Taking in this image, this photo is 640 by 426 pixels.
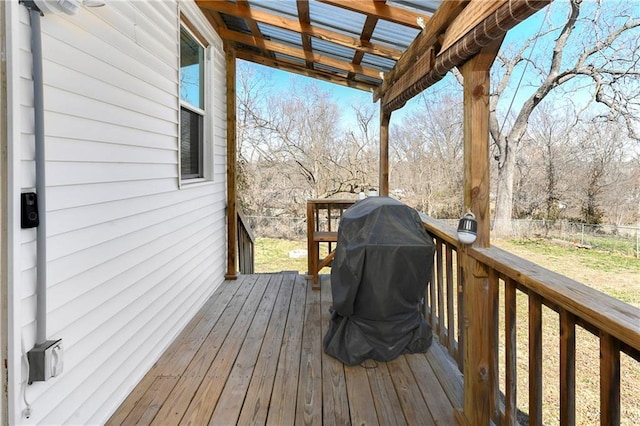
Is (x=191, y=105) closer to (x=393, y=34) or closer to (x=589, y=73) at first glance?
(x=393, y=34)

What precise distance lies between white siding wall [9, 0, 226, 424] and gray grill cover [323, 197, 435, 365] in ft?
4.16

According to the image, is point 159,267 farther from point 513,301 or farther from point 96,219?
point 513,301

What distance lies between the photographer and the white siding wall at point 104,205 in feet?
5.36

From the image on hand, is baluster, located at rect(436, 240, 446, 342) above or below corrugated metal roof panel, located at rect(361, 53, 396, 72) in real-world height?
below

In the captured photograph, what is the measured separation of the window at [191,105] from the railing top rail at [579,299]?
290 centimetres

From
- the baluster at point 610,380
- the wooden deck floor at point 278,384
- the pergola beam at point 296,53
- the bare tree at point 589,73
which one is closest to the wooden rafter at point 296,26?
the pergola beam at point 296,53

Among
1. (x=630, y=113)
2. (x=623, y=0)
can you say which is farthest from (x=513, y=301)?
(x=623, y=0)

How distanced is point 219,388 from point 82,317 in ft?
2.97

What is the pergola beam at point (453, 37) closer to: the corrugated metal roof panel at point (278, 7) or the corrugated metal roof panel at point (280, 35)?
the corrugated metal roof panel at point (278, 7)

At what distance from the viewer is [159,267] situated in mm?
2898

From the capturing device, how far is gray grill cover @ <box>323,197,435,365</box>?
254cm

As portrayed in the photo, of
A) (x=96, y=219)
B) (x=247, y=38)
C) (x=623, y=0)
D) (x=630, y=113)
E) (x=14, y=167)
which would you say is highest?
(x=623, y=0)

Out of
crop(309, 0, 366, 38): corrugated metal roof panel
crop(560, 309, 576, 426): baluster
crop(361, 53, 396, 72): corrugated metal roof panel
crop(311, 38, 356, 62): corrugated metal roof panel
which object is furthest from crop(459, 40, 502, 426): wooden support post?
crop(311, 38, 356, 62): corrugated metal roof panel

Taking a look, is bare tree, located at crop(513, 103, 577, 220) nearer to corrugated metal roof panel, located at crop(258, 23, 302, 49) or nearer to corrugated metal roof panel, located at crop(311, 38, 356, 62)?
corrugated metal roof panel, located at crop(311, 38, 356, 62)
